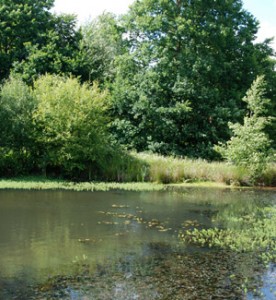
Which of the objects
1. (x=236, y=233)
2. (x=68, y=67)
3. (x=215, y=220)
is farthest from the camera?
(x=68, y=67)

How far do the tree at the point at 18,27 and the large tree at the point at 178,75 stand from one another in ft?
23.7

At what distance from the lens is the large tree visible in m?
31.6

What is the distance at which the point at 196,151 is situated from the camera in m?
32.0

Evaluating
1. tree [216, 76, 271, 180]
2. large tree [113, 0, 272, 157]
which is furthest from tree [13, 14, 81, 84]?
tree [216, 76, 271, 180]

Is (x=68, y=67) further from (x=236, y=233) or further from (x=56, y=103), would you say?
(x=236, y=233)

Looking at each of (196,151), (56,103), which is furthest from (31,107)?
(196,151)

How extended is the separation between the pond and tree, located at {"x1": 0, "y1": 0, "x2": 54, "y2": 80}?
766 inches

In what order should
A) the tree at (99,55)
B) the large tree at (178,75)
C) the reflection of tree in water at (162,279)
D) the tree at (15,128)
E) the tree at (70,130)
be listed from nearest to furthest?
the reflection of tree in water at (162,279), the tree at (70,130), the tree at (15,128), the large tree at (178,75), the tree at (99,55)

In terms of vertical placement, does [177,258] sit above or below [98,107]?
below

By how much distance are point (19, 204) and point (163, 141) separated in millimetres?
17694

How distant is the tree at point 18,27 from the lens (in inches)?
1363

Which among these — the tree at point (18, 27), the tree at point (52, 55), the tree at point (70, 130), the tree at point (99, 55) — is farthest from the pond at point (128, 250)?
the tree at point (99, 55)

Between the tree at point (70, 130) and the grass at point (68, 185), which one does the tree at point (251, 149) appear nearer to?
the grass at point (68, 185)

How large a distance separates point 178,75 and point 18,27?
42.7ft
